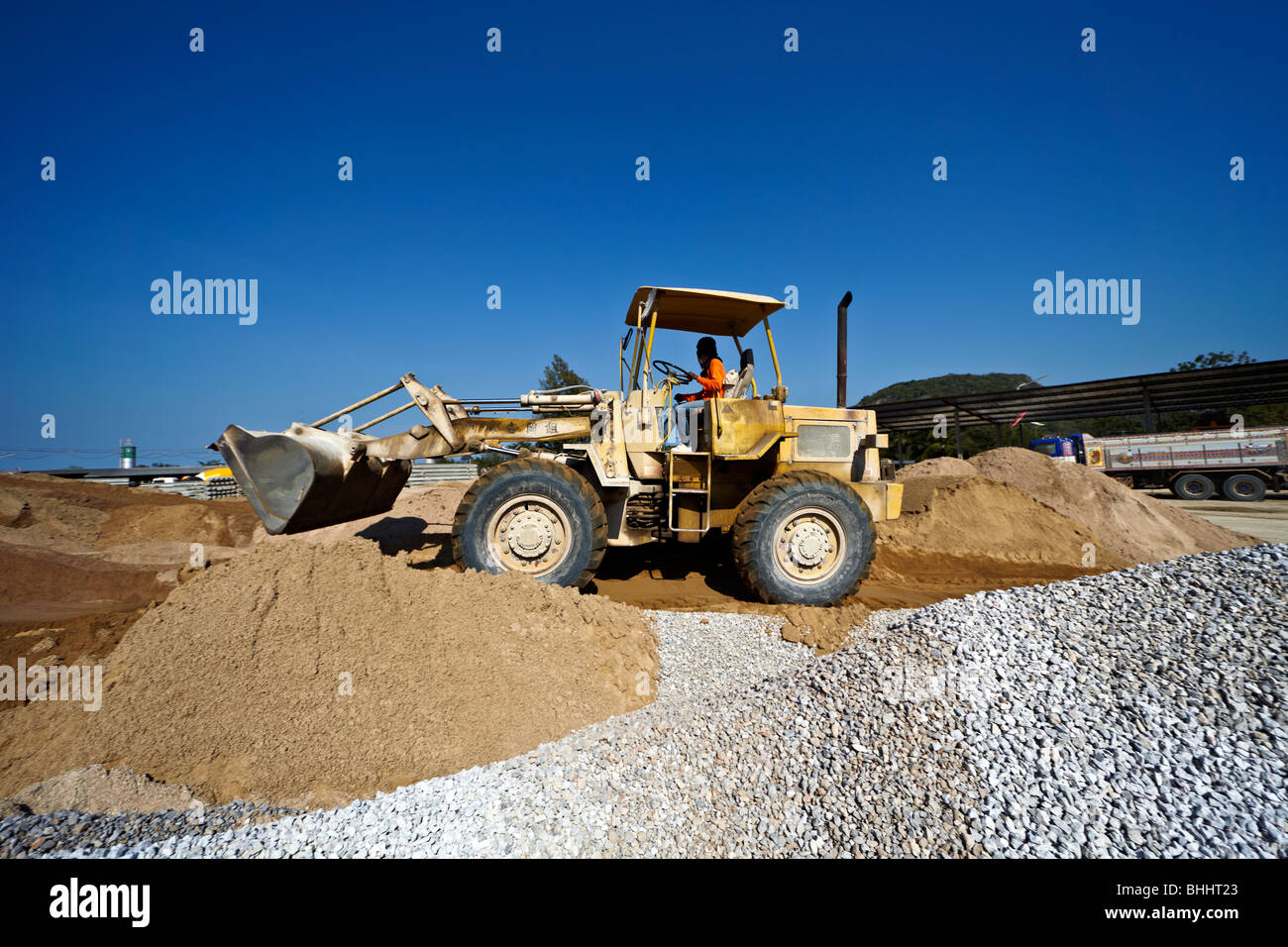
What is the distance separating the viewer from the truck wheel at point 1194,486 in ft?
57.6

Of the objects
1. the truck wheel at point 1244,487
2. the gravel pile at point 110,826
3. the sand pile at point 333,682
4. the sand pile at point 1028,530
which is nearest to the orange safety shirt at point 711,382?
the sand pile at point 333,682

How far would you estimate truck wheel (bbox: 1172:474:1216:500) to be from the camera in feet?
57.6

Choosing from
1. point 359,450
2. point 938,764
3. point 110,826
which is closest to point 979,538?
point 938,764

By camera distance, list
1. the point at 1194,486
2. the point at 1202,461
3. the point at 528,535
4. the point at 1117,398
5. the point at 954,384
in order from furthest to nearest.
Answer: the point at 954,384
the point at 1117,398
the point at 1194,486
the point at 1202,461
the point at 528,535

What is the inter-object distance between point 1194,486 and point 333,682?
23.8 m

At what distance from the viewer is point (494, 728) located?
3.33 meters

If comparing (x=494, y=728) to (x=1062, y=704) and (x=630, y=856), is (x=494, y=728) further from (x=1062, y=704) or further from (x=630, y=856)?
(x=1062, y=704)

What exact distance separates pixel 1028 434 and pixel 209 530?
30820mm

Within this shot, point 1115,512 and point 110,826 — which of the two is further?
point 1115,512

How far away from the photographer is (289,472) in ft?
16.7

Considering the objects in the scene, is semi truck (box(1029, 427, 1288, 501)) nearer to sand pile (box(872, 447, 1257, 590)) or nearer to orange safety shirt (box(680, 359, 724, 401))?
sand pile (box(872, 447, 1257, 590))

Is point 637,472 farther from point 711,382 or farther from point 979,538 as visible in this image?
point 979,538

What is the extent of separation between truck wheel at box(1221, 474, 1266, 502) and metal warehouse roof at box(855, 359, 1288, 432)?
2848 mm

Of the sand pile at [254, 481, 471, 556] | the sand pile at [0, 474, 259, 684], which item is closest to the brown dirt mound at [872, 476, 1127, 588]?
the sand pile at [254, 481, 471, 556]
